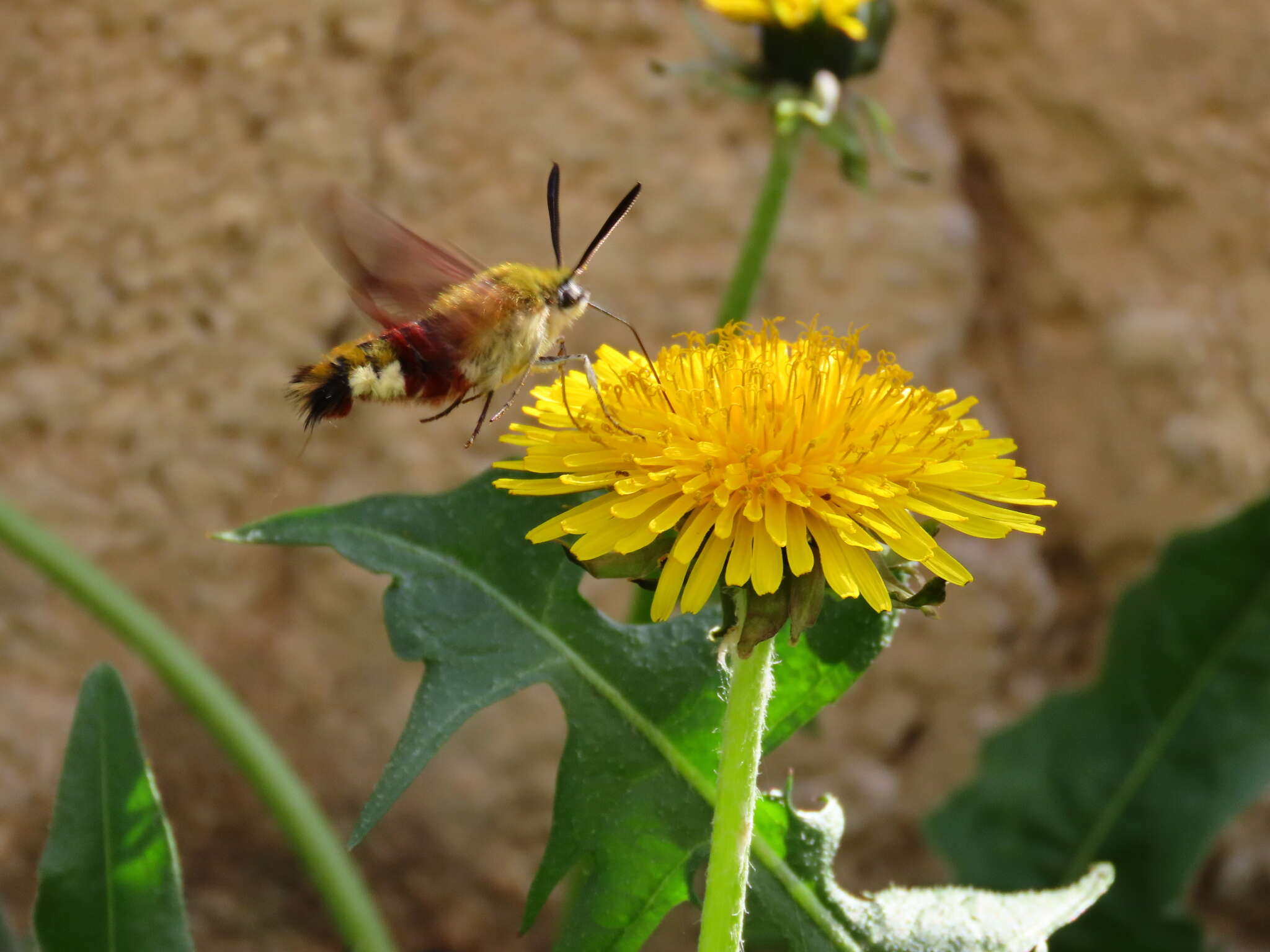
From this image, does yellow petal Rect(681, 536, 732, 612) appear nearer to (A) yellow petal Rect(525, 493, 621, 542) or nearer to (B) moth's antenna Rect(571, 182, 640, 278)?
(A) yellow petal Rect(525, 493, 621, 542)

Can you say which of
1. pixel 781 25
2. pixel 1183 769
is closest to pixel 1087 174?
pixel 781 25

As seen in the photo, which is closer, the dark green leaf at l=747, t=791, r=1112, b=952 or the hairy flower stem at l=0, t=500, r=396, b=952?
the dark green leaf at l=747, t=791, r=1112, b=952

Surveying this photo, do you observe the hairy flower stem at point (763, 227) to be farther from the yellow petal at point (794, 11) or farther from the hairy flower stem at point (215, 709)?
the hairy flower stem at point (215, 709)

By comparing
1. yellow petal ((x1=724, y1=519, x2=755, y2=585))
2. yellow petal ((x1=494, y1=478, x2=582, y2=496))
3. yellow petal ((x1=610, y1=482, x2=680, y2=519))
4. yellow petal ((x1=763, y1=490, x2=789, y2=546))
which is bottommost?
yellow petal ((x1=494, y1=478, x2=582, y2=496))

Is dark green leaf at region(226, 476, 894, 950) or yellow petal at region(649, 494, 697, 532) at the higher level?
yellow petal at region(649, 494, 697, 532)

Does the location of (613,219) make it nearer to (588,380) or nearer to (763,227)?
(588,380)

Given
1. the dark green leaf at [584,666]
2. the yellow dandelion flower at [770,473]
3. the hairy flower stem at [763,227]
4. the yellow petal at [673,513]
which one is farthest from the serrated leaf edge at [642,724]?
the hairy flower stem at [763,227]

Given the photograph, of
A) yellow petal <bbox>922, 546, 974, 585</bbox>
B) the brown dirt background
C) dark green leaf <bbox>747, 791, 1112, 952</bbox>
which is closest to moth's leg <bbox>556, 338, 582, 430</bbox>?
yellow petal <bbox>922, 546, 974, 585</bbox>
